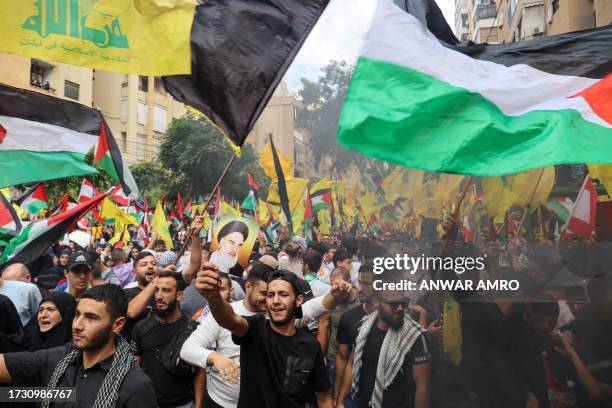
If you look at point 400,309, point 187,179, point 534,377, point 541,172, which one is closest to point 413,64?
point 400,309

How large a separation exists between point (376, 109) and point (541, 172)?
2.37 meters

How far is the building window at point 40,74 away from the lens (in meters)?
32.4

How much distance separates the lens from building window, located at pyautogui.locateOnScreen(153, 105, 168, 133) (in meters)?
47.4

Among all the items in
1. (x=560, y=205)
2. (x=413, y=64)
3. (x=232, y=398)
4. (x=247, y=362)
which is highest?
(x=413, y=64)

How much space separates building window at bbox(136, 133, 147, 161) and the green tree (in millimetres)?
9429

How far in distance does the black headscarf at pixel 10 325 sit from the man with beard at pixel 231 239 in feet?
6.63

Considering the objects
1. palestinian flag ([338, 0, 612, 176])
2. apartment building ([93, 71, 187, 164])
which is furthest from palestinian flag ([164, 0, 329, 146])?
apartment building ([93, 71, 187, 164])

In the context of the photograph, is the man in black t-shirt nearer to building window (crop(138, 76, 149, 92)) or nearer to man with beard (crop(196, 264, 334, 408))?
man with beard (crop(196, 264, 334, 408))

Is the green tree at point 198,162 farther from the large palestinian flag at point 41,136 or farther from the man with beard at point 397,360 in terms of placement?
the man with beard at point 397,360

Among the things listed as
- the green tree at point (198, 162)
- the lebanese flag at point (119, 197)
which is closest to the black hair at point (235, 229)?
the lebanese flag at point (119, 197)

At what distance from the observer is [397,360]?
407cm

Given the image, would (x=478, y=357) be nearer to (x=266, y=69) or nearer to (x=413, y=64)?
(x=413, y=64)

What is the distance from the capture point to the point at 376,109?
3.53 m

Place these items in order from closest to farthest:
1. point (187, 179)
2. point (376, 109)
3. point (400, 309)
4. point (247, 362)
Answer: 1. point (247, 362)
2. point (376, 109)
3. point (400, 309)
4. point (187, 179)
